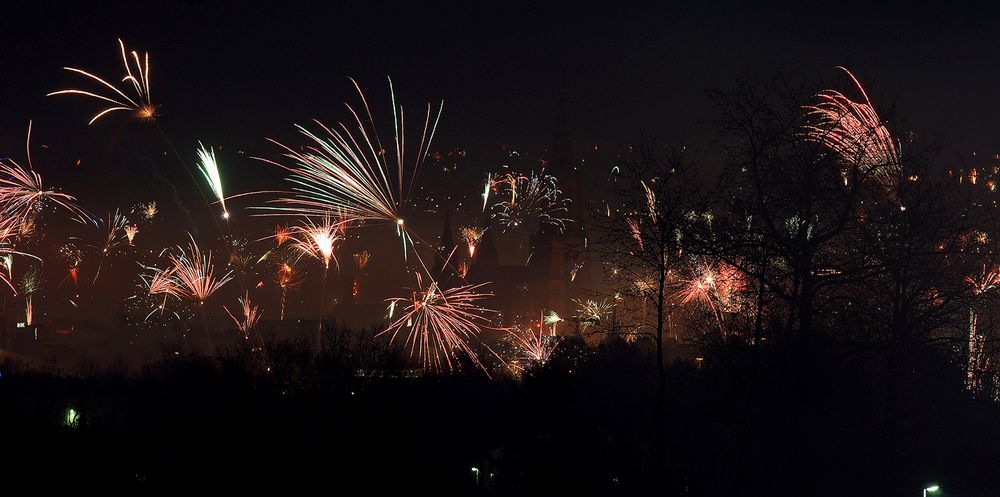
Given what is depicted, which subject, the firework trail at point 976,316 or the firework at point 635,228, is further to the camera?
the firework trail at point 976,316

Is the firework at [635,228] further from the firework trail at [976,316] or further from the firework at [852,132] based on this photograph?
the firework trail at [976,316]

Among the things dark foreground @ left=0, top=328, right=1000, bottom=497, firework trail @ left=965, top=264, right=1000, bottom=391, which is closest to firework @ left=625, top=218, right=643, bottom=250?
dark foreground @ left=0, top=328, right=1000, bottom=497

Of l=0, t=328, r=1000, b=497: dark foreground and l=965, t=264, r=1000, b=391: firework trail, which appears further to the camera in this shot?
l=965, t=264, r=1000, b=391: firework trail

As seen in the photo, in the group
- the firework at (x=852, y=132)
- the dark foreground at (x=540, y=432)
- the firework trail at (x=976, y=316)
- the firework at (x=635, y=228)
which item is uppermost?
the firework at (x=852, y=132)

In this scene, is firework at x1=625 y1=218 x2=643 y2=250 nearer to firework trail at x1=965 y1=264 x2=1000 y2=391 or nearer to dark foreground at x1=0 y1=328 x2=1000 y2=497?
dark foreground at x1=0 y1=328 x2=1000 y2=497

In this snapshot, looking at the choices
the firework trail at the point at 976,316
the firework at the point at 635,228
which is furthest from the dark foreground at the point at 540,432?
the firework at the point at 635,228

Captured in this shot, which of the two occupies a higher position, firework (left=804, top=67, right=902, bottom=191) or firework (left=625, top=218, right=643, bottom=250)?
firework (left=804, top=67, right=902, bottom=191)

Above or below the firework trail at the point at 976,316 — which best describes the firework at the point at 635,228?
above

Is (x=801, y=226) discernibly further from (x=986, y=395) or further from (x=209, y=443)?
(x=209, y=443)

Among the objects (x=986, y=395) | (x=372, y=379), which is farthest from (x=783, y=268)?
(x=372, y=379)
